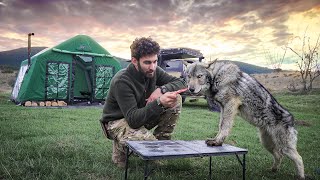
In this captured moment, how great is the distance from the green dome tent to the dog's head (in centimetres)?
1209

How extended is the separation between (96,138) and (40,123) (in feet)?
8.45

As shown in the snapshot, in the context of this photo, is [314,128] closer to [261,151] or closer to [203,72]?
[261,151]

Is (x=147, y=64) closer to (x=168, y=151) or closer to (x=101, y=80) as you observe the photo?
(x=168, y=151)

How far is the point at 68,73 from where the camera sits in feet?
51.0

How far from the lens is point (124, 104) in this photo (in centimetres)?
371

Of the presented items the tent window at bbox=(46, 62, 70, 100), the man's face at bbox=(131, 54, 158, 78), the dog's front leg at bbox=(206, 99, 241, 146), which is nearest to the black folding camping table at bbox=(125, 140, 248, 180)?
the dog's front leg at bbox=(206, 99, 241, 146)

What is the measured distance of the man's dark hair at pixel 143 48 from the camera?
12.4ft

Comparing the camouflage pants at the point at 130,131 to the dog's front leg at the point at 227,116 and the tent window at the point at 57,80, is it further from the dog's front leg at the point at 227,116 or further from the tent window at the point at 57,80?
the tent window at the point at 57,80

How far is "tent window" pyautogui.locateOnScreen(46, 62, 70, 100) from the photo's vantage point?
48.4ft

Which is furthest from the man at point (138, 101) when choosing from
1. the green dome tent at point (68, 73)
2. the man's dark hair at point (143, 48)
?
the green dome tent at point (68, 73)

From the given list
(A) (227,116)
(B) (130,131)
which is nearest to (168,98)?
(B) (130,131)

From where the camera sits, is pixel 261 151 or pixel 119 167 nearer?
pixel 119 167

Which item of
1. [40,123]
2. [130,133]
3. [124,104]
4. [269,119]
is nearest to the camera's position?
[124,104]

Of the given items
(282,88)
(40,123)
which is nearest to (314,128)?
(40,123)
